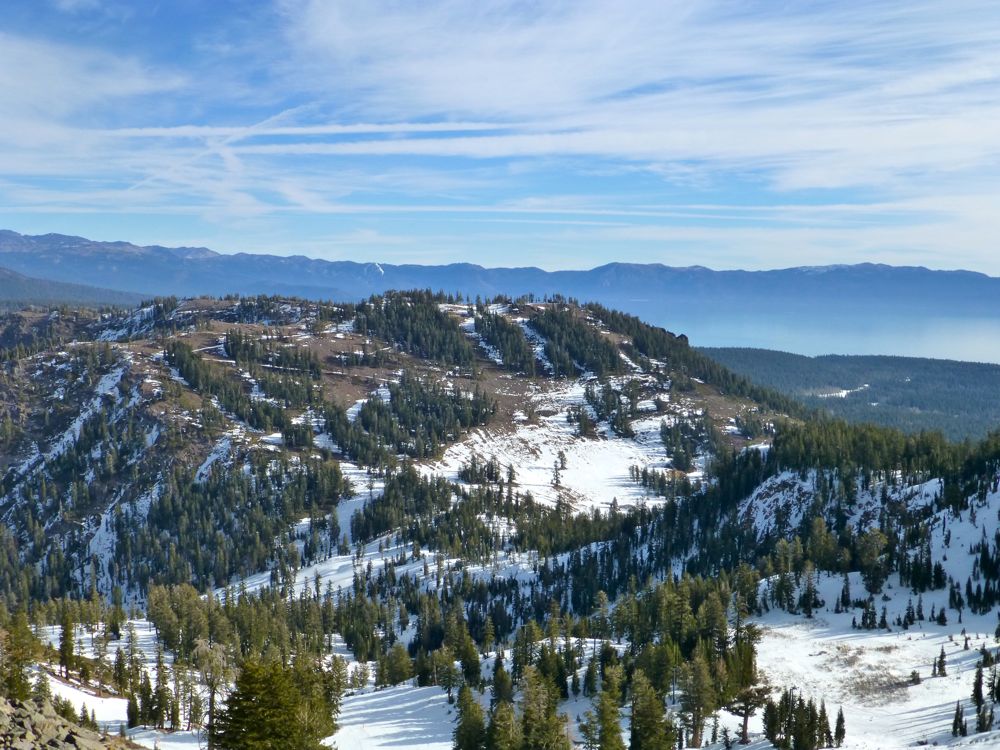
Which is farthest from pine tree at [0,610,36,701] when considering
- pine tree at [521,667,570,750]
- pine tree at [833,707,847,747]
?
pine tree at [833,707,847,747]

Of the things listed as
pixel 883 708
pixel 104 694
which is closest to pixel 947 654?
pixel 883 708

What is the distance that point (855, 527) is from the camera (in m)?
147

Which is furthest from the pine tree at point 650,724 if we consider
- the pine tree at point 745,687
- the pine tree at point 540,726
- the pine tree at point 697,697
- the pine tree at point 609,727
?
the pine tree at point 745,687

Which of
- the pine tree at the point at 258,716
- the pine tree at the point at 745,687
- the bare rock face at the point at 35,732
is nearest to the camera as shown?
the bare rock face at the point at 35,732

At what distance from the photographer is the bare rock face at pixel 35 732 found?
39.9 m

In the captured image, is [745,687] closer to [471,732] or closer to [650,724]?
[650,724]

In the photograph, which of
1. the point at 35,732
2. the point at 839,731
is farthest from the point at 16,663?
the point at 839,731

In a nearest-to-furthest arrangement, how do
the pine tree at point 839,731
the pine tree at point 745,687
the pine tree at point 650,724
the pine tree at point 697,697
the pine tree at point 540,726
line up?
the pine tree at point 540,726 → the pine tree at point 650,724 → the pine tree at point 839,731 → the pine tree at point 697,697 → the pine tree at point 745,687

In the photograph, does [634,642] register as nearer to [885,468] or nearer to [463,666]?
[463,666]

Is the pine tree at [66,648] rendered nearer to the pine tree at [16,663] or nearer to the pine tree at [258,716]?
the pine tree at [16,663]

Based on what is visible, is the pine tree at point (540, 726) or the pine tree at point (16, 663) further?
the pine tree at point (16, 663)

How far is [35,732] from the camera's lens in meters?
42.2

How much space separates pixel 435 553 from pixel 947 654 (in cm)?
12746

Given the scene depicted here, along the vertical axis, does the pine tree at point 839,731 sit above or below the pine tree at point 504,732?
above
